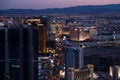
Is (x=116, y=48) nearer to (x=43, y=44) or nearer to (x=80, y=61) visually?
(x=43, y=44)

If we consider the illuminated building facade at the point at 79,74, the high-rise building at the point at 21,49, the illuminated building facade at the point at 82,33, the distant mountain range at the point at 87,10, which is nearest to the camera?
the high-rise building at the point at 21,49

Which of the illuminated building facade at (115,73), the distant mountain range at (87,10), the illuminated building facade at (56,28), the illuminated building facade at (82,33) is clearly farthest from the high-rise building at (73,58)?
the illuminated building facade at (56,28)

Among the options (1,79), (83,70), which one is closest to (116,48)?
(83,70)

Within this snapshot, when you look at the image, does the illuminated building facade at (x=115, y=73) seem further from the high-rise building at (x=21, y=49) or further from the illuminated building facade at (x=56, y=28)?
the illuminated building facade at (x=56, y=28)

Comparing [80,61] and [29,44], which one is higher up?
[29,44]

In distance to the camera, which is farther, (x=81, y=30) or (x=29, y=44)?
(x=81, y=30)

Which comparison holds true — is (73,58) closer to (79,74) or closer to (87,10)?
(79,74)

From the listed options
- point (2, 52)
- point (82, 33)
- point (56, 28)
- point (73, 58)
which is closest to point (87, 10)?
point (82, 33)

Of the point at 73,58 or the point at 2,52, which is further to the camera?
the point at 73,58

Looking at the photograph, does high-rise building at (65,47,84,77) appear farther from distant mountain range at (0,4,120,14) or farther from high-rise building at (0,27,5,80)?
distant mountain range at (0,4,120,14)
